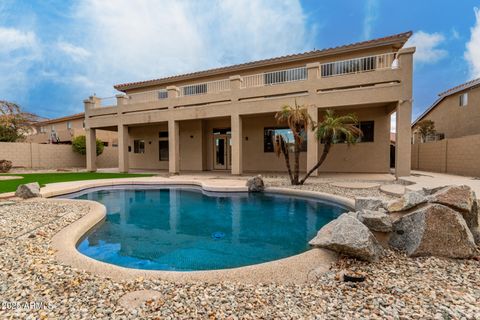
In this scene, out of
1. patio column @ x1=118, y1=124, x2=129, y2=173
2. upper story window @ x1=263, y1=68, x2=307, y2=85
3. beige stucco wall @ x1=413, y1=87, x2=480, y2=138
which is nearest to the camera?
upper story window @ x1=263, y1=68, x2=307, y2=85

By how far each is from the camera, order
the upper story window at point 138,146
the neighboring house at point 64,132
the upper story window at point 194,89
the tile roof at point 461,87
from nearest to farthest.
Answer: the tile roof at point 461,87 → the upper story window at point 194,89 → the upper story window at point 138,146 → the neighboring house at point 64,132

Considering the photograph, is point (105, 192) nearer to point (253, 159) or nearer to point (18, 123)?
point (253, 159)

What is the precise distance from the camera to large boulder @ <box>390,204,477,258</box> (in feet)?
11.5

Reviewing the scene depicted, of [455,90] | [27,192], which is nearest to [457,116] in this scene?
[455,90]

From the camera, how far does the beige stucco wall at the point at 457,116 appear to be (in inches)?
617

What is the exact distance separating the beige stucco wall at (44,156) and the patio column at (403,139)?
24.7m

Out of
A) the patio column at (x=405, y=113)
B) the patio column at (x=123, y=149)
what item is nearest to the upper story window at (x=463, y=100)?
the patio column at (x=405, y=113)

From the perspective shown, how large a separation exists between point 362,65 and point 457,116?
440 inches

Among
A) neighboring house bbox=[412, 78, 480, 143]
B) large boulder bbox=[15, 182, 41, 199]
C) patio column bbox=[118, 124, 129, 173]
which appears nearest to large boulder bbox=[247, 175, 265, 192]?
large boulder bbox=[15, 182, 41, 199]

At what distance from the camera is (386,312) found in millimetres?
2275

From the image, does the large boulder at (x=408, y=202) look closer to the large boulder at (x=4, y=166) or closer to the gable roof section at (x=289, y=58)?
the gable roof section at (x=289, y=58)

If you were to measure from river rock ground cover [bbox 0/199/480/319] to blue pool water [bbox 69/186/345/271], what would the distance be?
1230mm

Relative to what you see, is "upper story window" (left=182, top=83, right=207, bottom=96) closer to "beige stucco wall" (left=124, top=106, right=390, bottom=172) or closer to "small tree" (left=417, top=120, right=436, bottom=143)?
"beige stucco wall" (left=124, top=106, right=390, bottom=172)

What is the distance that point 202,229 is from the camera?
19.9 ft
